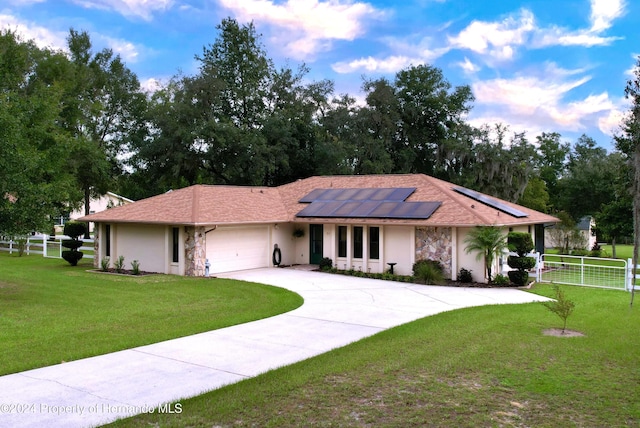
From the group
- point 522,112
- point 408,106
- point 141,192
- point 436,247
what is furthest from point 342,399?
point 141,192

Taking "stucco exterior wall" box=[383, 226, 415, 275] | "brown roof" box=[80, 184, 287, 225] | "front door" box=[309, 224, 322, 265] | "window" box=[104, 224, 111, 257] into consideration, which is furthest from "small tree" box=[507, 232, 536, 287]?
"window" box=[104, 224, 111, 257]

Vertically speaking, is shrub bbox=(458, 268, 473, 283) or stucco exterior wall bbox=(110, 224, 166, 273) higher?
stucco exterior wall bbox=(110, 224, 166, 273)

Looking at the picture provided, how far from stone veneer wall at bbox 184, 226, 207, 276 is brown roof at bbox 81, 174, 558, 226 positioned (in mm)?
591

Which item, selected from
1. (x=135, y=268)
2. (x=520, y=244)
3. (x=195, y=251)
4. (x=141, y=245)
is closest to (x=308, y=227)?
(x=195, y=251)

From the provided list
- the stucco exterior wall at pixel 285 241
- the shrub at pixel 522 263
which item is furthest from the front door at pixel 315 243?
the shrub at pixel 522 263

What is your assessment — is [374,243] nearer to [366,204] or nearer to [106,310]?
[366,204]

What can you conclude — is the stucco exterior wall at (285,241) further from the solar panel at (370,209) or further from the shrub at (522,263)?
the shrub at (522,263)

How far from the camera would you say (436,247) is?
19281 mm

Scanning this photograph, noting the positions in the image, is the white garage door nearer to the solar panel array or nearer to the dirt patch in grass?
the solar panel array

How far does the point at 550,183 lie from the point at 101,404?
204ft

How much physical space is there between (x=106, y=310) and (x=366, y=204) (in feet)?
40.6

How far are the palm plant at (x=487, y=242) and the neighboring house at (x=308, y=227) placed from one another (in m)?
0.25

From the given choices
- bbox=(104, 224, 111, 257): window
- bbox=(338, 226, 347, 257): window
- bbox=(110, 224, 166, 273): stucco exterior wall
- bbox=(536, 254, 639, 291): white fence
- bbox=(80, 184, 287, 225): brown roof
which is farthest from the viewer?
bbox=(104, 224, 111, 257): window

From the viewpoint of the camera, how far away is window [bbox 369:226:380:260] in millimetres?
20688
